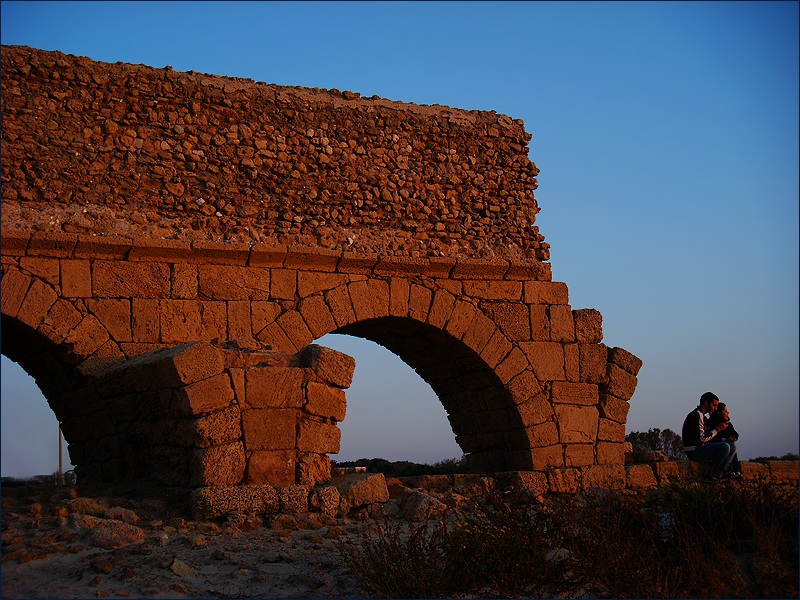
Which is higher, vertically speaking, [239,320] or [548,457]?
[239,320]

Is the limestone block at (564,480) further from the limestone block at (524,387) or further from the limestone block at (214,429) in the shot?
the limestone block at (214,429)

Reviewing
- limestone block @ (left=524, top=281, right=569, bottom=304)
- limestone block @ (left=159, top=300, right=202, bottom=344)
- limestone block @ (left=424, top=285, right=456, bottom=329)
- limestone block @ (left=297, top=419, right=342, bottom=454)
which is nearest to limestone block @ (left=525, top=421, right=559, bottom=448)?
limestone block @ (left=524, top=281, right=569, bottom=304)

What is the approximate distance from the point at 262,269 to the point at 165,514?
3.32 metres

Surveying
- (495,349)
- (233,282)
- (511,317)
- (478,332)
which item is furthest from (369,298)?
(511,317)

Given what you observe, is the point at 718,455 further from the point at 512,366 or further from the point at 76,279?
the point at 76,279

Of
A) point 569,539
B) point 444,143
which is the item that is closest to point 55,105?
point 444,143

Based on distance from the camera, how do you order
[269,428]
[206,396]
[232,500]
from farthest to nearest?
[269,428] → [206,396] → [232,500]

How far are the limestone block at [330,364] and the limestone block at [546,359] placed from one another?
364cm

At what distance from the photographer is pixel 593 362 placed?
1082cm

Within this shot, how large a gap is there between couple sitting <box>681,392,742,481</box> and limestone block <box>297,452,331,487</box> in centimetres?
548

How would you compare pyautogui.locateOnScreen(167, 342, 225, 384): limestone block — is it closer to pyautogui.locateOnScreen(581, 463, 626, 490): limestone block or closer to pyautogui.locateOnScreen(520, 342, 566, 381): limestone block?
pyautogui.locateOnScreen(520, 342, 566, 381): limestone block

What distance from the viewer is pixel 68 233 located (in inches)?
340

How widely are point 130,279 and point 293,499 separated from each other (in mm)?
3224

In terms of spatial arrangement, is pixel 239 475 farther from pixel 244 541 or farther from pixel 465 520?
pixel 465 520
